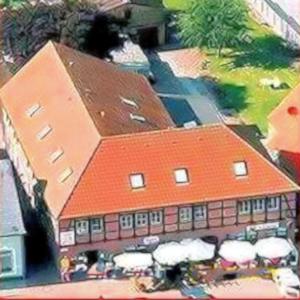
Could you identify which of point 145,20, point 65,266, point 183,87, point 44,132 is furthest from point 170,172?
point 145,20

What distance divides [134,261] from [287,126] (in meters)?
8.97

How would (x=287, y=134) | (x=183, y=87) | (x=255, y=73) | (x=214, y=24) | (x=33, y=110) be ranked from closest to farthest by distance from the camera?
(x=287, y=134) < (x=33, y=110) < (x=183, y=87) < (x=255, y=73) < (x=214, y=24)

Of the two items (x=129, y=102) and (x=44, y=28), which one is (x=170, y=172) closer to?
(x=129, y=102)

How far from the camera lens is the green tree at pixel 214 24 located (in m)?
72.7

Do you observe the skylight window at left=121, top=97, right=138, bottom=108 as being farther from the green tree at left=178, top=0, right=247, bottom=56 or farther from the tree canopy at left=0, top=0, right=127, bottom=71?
the green tree at left=178, top=0, right=247, bottom=56

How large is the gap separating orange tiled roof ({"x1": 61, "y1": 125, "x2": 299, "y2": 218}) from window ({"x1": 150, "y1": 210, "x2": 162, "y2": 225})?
454 mm

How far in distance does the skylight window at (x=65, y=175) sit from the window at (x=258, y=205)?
6.52 metres

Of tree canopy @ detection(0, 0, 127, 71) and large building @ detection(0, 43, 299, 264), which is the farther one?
tree canopy @ detection(0, 0, 127, 71)

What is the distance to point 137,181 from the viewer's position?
52594 millimetres

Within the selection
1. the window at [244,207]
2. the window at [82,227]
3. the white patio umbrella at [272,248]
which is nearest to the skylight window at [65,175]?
the window at [82,227]

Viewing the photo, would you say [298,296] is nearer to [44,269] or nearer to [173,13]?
[44,269]

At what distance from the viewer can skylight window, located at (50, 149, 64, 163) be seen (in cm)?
5403

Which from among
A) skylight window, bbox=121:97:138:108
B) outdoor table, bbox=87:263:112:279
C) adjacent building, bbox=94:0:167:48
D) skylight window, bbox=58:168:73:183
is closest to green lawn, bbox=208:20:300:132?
adjacent building, bbox=94:0:167:48

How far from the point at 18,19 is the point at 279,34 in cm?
1553
